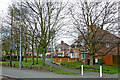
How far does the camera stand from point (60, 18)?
65.5 feet

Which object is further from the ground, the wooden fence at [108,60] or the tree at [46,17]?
the tree at [46,17]

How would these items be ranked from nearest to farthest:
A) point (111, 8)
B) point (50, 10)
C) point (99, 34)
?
point (111, 8) → point (99, 34) → point (50, 10)

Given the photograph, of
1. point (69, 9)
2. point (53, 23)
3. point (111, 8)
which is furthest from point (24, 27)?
point (111, 8)

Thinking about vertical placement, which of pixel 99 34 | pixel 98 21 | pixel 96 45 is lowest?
pixel 96 45

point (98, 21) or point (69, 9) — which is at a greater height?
point (69, 9)

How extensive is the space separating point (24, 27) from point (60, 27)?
4.67 meters

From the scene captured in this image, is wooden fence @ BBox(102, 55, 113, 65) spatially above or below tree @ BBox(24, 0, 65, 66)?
below

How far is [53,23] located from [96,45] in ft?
20.2

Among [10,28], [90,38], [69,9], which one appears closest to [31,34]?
[10,28]

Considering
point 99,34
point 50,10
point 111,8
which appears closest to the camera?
point 111,8

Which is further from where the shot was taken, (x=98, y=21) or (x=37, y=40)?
(x=37, y=40)

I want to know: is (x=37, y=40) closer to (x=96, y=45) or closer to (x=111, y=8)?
(x=96, y=45)

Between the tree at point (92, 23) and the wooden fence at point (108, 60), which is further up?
the tree at point (92, 23)

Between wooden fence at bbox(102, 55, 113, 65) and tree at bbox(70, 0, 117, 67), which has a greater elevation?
tree at bbox(70, 0, 117, 67)
